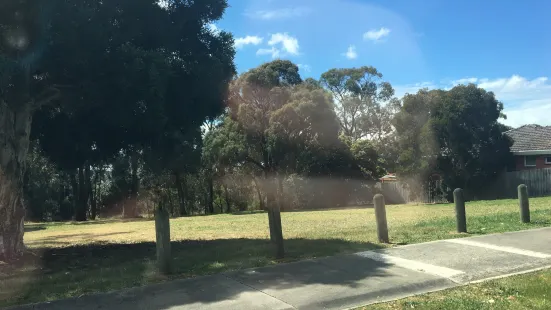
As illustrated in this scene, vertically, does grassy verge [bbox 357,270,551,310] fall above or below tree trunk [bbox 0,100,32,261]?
below

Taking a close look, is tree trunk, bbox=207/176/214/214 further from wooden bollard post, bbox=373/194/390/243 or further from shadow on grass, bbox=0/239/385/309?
wooden bollard post, bbox=373/194/390/243

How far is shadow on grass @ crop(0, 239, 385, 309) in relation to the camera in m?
6.70

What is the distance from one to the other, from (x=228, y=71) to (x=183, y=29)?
1.54 metres

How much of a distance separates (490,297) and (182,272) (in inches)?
181

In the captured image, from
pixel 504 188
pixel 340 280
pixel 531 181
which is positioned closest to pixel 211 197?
pixel 504 188

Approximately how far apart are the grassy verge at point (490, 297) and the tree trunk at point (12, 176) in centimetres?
767

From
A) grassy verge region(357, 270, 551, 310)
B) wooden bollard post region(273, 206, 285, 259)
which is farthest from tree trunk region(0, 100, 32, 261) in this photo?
grassy verge region(357, 270, 551, 310)

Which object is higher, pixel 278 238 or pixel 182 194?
pixel 182 194

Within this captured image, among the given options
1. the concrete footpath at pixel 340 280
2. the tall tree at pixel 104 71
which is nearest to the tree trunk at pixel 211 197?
the tall tree at pixel 104 71

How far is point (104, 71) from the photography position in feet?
32.8

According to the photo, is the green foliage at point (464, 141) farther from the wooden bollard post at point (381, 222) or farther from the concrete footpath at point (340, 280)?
the concrete footpath at point (340, 280)

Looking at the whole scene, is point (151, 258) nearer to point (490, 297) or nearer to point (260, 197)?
point (490, 297)

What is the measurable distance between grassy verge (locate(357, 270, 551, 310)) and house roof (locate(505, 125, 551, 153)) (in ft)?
108

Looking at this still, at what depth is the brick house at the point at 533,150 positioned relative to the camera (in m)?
35.7
